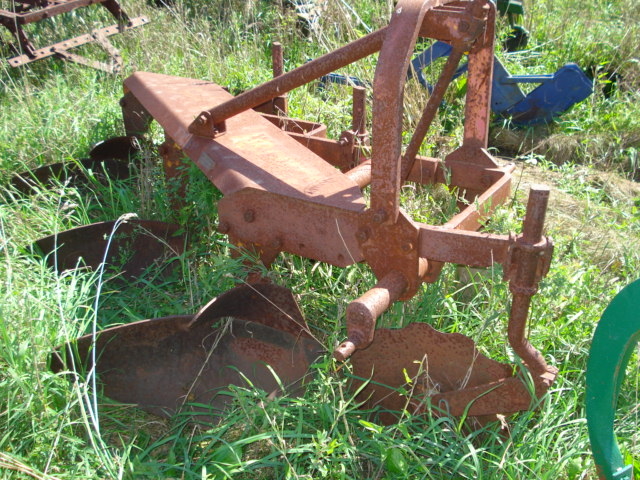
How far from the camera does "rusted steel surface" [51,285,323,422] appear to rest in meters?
2.51

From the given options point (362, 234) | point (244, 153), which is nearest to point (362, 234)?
point (362, 234)

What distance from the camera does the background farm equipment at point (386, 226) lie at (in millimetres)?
2010

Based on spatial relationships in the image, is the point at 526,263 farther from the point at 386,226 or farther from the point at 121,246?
the point at 121,246

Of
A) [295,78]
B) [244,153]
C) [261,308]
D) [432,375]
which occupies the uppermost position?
[295,78]

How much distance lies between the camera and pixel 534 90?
5.14m

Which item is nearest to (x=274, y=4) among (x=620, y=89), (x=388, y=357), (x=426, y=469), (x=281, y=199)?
(x=620, y=89)

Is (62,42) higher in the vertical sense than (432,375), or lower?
higher

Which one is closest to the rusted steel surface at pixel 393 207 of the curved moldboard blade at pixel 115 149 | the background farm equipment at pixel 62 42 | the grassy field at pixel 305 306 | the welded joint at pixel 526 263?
the welded joint at pixel 526 263

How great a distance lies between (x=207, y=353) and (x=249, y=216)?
2.10 ft

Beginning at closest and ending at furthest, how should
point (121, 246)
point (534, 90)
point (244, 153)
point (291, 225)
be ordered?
point (291, 225) → point (244, 153) → point (121, 246) → point (534, 90)

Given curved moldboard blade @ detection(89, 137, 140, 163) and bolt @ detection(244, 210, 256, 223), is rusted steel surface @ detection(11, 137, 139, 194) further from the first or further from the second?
bolt @ detection(244, 210, 256, 223)

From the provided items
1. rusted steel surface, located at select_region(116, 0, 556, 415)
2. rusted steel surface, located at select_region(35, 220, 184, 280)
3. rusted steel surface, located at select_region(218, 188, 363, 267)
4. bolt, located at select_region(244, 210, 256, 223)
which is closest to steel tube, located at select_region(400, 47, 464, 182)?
Answer: rusted steel surface, located at select_region(116, 0, 556, 415)

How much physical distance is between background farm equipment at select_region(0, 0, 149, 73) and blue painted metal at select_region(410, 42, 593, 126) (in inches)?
120

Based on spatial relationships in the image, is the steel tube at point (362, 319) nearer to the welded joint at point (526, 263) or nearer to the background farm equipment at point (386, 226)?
the background farm equipment at point (386, 226)
